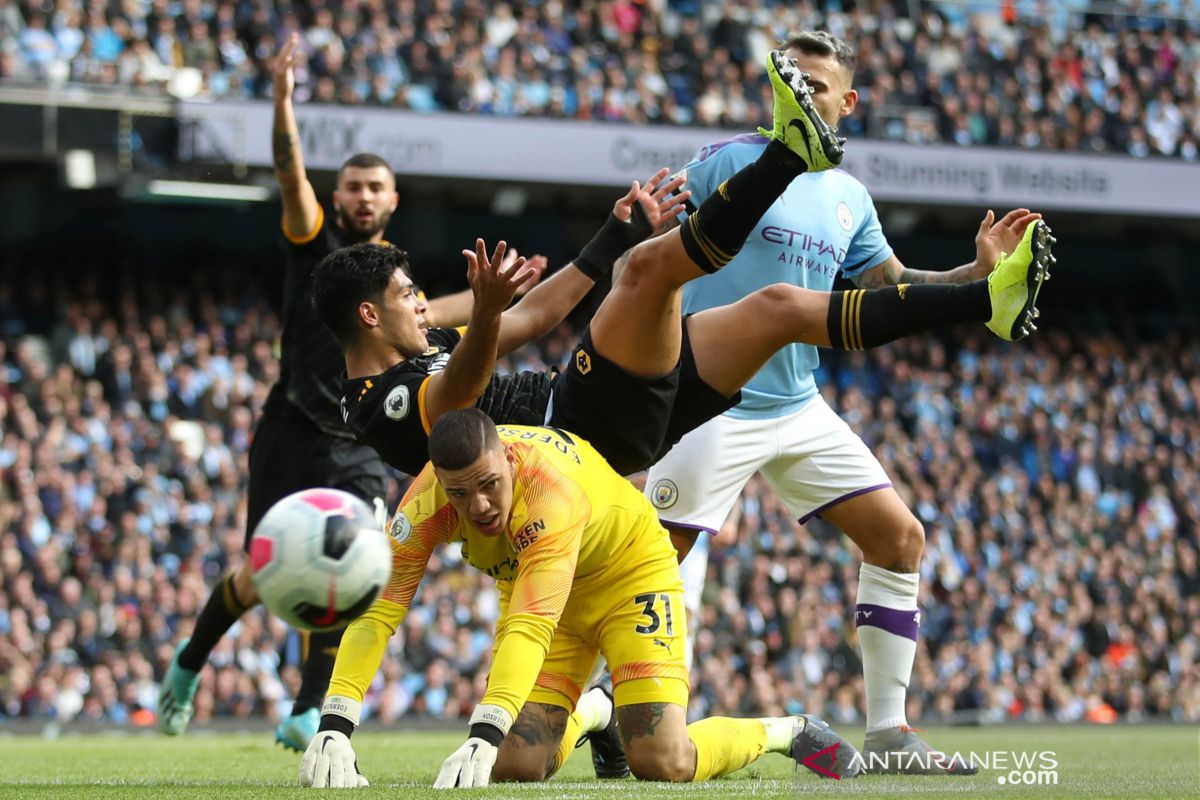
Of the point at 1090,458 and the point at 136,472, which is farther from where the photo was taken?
the point at 1090,458

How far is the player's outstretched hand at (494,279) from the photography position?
5180 millimetres

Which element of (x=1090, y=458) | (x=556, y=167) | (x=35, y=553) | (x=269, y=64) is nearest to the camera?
(x=35, y=553)

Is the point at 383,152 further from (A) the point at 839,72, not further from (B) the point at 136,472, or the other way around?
(A) the point at 839,72

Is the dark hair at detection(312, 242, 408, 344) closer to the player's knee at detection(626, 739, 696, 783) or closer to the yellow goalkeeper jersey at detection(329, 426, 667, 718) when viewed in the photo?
the yellow goalkeeper jersey at detection(329, 426, 667, 718)

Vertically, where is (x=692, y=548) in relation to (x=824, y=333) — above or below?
below

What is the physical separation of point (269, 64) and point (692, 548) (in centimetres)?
1254

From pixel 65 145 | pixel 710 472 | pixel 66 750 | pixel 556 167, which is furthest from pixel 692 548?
pixel 556 167

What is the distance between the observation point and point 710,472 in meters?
6.59

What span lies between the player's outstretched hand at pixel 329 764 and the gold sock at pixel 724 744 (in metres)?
1.18

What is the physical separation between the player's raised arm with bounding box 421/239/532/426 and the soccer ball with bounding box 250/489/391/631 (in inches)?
28.6

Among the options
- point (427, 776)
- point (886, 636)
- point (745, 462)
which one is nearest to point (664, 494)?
point (745, 462)

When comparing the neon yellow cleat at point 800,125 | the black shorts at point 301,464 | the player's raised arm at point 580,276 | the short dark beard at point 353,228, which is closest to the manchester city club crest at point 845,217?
the player's raised arm at point 580,276

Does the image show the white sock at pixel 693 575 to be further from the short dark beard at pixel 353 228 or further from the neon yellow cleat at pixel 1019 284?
the neon yellow cleat at pixel 1019 284

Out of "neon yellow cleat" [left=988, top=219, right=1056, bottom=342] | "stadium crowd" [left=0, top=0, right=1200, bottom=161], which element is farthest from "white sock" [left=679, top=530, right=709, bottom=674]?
"stadium crowd" [left=0, top=0, right=1200, bottom=161]
